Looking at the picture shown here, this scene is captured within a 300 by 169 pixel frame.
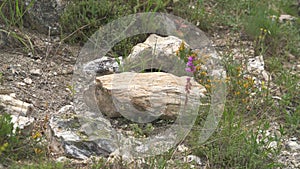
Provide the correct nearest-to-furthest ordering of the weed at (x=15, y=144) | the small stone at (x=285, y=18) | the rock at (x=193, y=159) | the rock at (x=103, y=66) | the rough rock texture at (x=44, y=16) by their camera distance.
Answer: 1. the weed at (x=15, y=144)
2. the rock at (x=193, y=159)
3. the rock at (x=103, y=66)
4. the rough rock texture at (x=44, y=16)
5. the small stone at (x=285, y=18)

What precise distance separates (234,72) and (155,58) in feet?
2.93

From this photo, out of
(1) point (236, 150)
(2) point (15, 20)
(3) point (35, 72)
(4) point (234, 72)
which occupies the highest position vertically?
(2) point (15, 20)

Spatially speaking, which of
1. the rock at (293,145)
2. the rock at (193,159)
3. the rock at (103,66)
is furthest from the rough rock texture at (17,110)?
the rock at (293,145)

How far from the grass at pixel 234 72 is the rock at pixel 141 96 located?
21 centimetres

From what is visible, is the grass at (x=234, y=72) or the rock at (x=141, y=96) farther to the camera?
the rock at (x=141, y=96)

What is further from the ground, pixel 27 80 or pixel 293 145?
pixel 27 80

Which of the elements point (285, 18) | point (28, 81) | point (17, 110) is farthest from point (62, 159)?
point (285, 18)

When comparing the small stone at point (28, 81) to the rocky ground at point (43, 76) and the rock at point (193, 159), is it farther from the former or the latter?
the rock at point (193, 159)

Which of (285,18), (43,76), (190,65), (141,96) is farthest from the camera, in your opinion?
(285,18)

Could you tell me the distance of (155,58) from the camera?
537cm

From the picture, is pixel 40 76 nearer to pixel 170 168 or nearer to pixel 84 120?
pixel 84 120

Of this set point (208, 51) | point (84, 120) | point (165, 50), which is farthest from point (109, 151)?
point (208, 51)

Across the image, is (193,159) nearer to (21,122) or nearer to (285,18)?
(21,122)

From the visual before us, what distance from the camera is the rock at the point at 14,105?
4.28 metres
